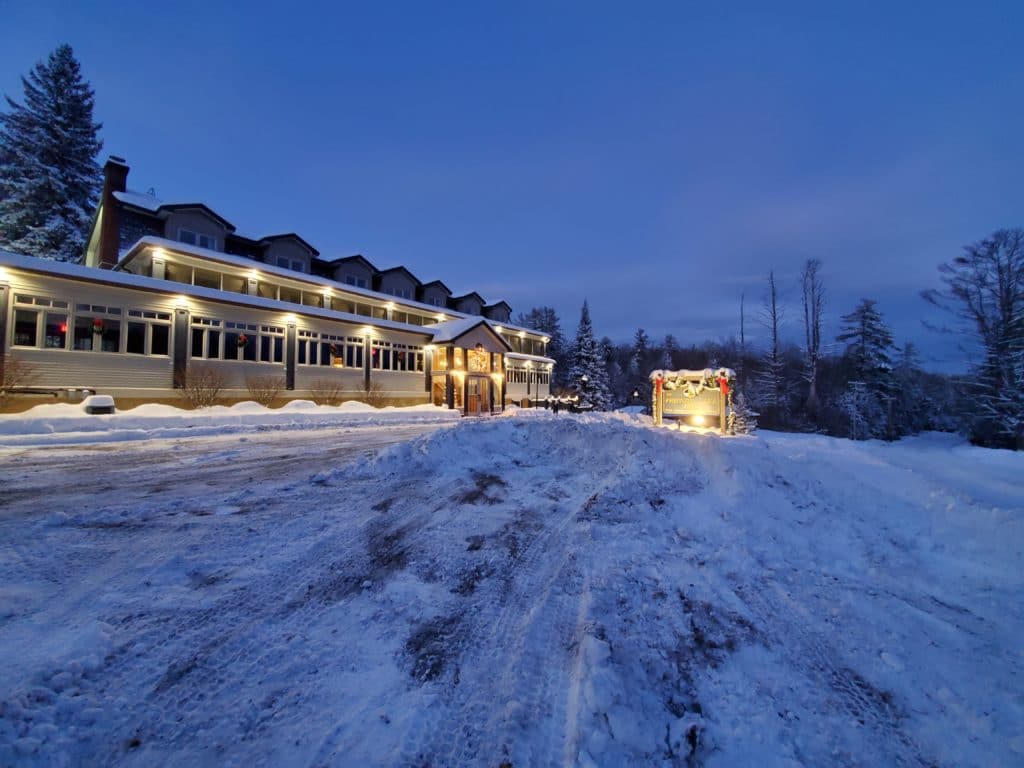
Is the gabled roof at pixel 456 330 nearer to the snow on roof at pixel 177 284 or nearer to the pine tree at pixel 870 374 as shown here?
the snow on roof at pixel 177 284

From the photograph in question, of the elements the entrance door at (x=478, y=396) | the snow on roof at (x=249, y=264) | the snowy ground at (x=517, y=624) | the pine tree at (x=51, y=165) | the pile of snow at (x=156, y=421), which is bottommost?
the snowy ground at (x=517, y=624)

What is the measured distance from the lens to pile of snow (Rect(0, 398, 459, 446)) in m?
11.9

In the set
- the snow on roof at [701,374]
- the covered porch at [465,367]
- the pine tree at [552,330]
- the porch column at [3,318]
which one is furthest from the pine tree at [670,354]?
the porch column at [3,318]

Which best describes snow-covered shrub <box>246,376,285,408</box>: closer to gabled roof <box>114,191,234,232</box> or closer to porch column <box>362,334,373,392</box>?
porch column <box>362,334,373,392</box>

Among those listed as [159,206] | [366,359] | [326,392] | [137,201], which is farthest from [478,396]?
[137,201]

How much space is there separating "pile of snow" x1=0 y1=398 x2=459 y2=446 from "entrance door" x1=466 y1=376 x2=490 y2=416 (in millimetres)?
6777

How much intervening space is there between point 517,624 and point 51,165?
4796 centimetres

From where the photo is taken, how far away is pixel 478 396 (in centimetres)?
2788

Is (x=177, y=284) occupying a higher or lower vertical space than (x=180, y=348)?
higher

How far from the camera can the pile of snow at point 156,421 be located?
11906mm

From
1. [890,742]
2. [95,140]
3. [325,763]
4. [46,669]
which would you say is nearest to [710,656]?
[890,742]

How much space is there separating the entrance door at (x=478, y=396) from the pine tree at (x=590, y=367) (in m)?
15.9

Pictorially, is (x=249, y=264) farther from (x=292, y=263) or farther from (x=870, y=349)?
(x=870, y=349)

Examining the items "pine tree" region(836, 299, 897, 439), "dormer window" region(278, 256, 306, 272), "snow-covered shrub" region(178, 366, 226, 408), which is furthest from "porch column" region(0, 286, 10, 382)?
"pine tree" region(836, 299, 897, 439)
